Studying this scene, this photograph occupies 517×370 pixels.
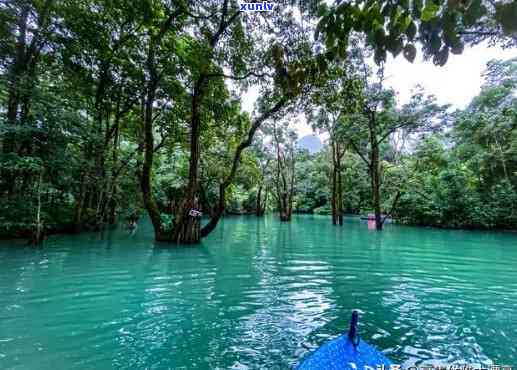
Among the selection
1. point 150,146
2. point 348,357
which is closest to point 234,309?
point 348,357

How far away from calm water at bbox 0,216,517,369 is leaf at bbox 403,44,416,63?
2.77 m

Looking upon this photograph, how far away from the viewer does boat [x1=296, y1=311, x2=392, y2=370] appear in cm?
184

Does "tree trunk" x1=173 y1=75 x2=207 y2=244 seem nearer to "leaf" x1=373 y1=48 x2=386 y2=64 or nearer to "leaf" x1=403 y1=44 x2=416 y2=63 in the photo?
"leaf" x1=373 y1=48 x2=386 y2=64

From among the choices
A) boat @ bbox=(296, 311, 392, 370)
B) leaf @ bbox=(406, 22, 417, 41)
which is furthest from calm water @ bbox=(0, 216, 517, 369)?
leaf @ bbox=(406, 22, 417, 41)

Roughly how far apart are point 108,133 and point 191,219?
6.66 m

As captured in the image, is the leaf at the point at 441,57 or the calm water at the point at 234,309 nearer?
the leaf at the point at 441,57

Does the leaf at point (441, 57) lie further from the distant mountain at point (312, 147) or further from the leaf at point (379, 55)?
the distant mountain at point (312, 147)

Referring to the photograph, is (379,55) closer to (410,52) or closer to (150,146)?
(410,52)

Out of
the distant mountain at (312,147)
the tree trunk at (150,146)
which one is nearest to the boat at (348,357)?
the tree trunk at (150,146)

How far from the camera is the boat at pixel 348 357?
184 centimetres

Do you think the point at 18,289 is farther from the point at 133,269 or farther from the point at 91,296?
the point at 133,269

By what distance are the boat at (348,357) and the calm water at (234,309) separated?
2.42ft

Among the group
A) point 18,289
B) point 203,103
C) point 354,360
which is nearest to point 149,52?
point 203,103

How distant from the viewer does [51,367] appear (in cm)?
236
